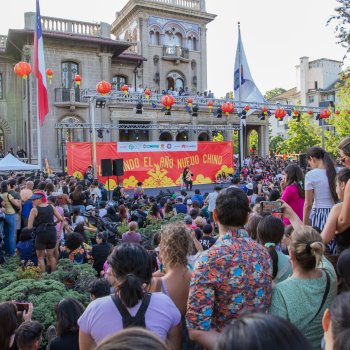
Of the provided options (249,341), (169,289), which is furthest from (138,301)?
(249,341)

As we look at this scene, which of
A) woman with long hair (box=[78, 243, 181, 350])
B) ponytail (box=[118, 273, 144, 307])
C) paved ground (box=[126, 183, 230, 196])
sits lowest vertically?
paved ground (box=[126, 183, 230, 196])

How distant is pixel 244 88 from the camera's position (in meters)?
23.6

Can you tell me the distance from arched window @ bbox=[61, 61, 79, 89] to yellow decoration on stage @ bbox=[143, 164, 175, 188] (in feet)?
31.9

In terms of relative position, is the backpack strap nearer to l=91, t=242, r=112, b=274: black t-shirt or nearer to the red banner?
l=91, t=242, r=112, b=274: black t-shirt

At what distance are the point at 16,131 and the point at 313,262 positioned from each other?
96.4 ft

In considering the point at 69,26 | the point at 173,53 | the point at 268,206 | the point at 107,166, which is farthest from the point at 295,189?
the point at 173,53

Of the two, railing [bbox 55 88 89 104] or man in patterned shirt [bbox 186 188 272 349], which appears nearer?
man in patterned shirt [bbox 186 188 272 349]

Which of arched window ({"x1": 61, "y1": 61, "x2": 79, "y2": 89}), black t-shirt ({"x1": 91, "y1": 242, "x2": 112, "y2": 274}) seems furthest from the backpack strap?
arched window ({"x1": 61, "y1": 61, "x2": 79, "y2": 89})

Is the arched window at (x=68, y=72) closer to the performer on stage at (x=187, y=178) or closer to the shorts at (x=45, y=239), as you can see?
the performer on stage at (x=187, y=178)

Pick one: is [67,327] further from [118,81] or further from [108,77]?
[118,81]

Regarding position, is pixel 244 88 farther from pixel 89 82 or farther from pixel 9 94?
pixel 9 94

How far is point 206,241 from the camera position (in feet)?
22.0

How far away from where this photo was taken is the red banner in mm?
19828

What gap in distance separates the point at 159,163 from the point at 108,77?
9.70 meters
